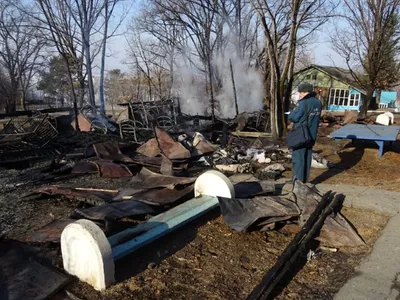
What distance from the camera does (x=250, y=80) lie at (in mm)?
24188

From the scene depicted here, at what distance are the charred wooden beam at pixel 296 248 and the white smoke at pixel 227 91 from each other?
55.3 ft

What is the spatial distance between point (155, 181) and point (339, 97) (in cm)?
3851

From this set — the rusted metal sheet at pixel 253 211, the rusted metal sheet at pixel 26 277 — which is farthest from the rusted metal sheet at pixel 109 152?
the rusted metal sheet at pixel 26 277

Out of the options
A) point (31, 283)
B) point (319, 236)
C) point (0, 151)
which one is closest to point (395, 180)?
point (319, 236)

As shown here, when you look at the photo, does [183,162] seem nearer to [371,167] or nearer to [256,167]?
[256,167]

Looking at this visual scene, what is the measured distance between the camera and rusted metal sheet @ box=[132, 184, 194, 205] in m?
4.94

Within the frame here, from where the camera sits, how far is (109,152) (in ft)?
27.2

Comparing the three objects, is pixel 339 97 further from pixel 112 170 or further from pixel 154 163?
pixel 112 170

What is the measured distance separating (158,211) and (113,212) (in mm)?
767

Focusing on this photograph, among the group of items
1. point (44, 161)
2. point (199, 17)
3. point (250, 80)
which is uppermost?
point (199, 17)

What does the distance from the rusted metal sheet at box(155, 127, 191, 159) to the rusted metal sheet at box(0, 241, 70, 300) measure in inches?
189

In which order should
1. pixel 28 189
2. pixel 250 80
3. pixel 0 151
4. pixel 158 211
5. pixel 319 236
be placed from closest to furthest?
pixel 319 236 < pixel 158 211 < pixel 28 189 < pixel 0 151 < pixel 250 80

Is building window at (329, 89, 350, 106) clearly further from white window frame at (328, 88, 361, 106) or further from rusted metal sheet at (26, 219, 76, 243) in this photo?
rusted metal sheet at (26, 219, 76, 243)

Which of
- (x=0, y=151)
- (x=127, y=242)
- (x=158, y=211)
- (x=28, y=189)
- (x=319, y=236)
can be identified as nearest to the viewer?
(x=127, y=242)
